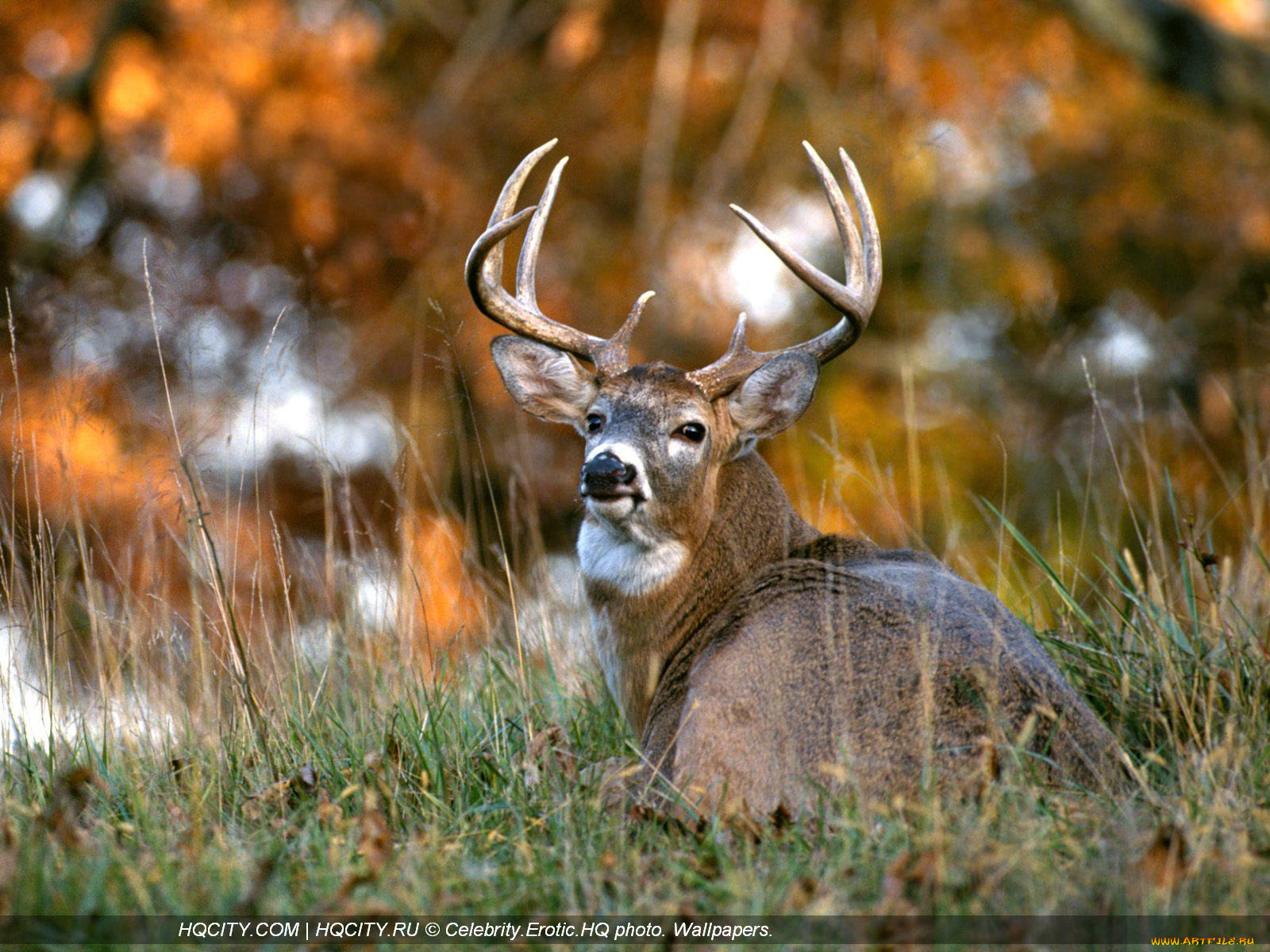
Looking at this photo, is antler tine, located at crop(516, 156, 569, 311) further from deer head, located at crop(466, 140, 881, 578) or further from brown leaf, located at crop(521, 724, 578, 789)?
brown leaf, located at crop(521, 724, 578, 789)

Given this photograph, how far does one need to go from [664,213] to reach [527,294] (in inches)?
322

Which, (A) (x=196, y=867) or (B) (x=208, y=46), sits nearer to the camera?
(A) (x=196, y=867)

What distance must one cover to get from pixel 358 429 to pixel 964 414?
5.43m

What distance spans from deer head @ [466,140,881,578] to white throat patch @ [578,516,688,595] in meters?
0.02

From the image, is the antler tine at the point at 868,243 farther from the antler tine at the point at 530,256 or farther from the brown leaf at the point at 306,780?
the brown leaf at the point at 306,780

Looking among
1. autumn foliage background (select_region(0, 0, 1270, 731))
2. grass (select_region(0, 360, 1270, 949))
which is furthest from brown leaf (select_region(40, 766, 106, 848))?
autumn foliage background (select_region(0, 0, 1270, 731))

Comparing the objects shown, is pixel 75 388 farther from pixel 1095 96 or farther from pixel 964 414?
pixel 1095 96

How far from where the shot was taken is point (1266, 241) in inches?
561

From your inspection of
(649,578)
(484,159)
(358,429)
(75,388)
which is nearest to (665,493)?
(649,578)

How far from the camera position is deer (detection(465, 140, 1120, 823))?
14.2 ft

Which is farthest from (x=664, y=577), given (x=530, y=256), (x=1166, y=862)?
(x=1166, y=862)

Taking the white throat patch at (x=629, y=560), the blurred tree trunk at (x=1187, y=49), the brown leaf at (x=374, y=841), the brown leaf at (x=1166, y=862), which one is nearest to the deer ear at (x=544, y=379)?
the white throat patch at (x=629, y=560)

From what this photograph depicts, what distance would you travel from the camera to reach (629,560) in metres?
5.39

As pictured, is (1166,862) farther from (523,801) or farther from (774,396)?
(774,396)
